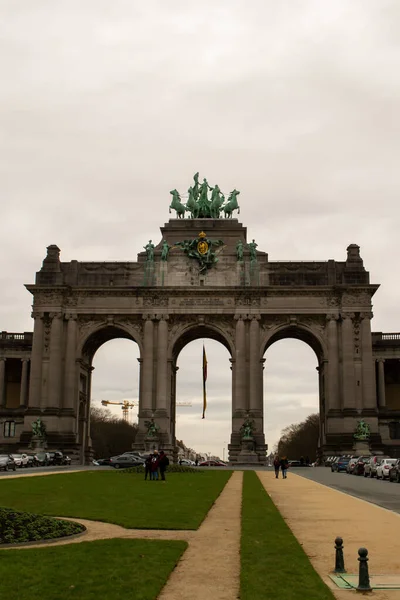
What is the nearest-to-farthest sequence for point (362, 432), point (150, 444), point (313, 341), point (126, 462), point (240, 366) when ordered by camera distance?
point (126, 462)
point (362, 432)
point (150, 444)
point (240, 366)
point (313, 341)

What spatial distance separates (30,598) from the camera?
461 inches

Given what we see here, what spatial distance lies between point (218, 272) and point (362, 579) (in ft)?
261

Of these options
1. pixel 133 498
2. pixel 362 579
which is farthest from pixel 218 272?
pixel 362 579

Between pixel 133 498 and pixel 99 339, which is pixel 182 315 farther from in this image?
pixel 133 498

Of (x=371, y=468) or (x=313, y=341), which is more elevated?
(x=313, y=341)

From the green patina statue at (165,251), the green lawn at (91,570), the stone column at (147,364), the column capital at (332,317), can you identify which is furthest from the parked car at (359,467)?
the green lawn at (91,570)

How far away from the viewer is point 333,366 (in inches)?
3492

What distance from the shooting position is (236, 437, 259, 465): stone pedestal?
277ft

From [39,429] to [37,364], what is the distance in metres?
8.00

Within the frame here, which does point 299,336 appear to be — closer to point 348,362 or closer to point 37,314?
point 348,362

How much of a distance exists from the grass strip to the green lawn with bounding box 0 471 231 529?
2.25 meters

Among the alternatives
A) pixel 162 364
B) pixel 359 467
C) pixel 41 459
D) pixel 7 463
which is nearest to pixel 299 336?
pixel 162 364

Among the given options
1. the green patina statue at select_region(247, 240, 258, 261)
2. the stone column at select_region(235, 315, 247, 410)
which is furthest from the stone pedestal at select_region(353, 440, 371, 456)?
the green patina statue at select_region(247, 240, 258, 261)

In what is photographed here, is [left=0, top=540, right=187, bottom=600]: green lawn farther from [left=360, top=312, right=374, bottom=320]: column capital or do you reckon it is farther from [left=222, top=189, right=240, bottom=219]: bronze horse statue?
[left=222, top=189, right=240, bottom=219]: bronze horse statue
